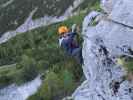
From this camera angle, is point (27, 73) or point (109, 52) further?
point (27, 73)

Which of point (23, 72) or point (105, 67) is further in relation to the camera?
point (23, 72)

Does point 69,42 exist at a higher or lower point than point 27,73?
higher

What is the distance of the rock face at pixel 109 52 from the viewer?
15680mm

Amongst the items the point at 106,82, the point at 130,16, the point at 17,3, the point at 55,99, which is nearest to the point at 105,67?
the point at 106,82

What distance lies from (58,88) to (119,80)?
9532mm

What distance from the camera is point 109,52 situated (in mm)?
16297

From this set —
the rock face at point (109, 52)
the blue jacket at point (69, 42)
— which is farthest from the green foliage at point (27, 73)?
the rock face at point (109, 52)

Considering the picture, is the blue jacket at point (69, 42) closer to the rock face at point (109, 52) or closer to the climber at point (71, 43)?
the climber at point (71, 43)

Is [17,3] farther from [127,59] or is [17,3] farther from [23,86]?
[127,59]

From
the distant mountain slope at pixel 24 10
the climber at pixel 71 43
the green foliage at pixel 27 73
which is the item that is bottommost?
the green foliage at pixel 27 73

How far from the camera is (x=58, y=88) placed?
24.8 metres

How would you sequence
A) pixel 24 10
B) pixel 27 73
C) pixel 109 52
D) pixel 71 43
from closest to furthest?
pixel 109 52 → pixel 71 43 → pixel 27 73 → pixel 24 10

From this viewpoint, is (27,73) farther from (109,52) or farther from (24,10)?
(24,10)

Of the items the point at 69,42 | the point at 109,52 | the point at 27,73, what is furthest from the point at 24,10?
the point at 109,52
